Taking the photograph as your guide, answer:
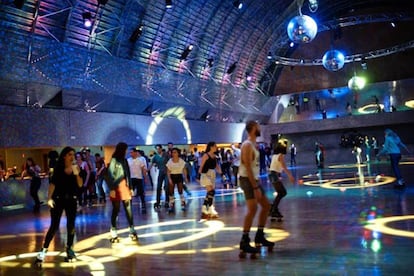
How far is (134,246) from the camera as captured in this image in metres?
7.31

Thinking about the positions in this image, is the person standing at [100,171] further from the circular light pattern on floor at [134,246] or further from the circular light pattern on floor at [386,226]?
the circular light pattern on floor at [386,226]

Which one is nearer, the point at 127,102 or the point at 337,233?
the point at 337,233

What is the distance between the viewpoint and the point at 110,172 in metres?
7.55

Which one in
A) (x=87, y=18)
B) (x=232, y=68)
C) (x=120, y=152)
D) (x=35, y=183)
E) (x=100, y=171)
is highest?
(x=232, y=68)

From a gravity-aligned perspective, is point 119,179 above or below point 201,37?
below

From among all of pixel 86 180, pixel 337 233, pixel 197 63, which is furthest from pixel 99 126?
pixel 337 233

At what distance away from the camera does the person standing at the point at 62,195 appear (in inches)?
253

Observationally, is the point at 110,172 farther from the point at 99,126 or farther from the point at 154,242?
the point at 99,126

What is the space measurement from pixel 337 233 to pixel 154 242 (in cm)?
304

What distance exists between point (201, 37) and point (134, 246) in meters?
22.2

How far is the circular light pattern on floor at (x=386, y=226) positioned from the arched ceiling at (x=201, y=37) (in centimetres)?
1363

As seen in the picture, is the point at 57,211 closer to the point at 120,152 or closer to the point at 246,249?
the point at 120,152

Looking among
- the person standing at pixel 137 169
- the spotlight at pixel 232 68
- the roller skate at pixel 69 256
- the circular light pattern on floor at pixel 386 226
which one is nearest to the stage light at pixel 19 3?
the person standing at pixel 137 169

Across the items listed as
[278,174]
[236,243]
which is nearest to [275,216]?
[278,174]
